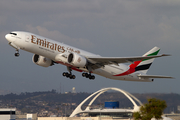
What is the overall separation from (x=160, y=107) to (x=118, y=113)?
53.3 m

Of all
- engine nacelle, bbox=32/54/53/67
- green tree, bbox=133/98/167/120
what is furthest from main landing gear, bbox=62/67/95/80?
green tree, bbox=133/98/167/120

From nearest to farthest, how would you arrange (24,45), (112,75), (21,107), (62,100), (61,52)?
(24,45)
(61,52)
(112,75)
(62,100)
(21,107)

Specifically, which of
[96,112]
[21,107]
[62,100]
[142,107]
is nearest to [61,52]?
[142,107]

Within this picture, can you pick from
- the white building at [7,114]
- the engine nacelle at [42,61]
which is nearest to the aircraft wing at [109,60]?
the engine nacelle at [42,61]

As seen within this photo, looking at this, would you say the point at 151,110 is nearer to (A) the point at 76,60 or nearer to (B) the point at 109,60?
(B) the point at 109,60

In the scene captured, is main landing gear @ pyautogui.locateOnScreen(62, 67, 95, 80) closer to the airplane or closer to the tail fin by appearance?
the airplane

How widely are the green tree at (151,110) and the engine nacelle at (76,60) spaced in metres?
11.6

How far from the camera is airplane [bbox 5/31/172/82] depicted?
36.4m

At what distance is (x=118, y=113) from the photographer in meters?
82.6

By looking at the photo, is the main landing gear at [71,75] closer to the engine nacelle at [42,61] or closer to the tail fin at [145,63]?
the engine nacelle at [42,61]

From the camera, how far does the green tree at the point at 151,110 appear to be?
29938 millimetres

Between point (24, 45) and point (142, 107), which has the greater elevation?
point (24, 45)

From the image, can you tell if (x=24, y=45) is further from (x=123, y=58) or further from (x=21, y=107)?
(x=21, y=107)

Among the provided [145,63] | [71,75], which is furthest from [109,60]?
[145,63]
